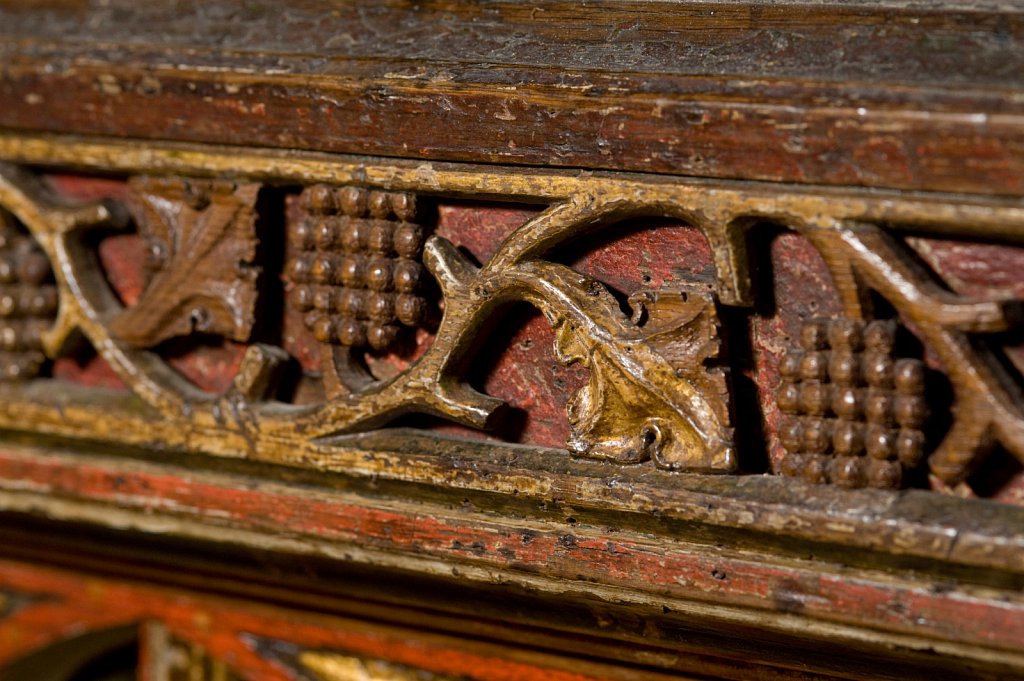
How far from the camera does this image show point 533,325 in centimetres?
84

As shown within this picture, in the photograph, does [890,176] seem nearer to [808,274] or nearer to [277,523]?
[808,274]

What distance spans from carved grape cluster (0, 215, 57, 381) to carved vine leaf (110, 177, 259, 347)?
0.08 meters

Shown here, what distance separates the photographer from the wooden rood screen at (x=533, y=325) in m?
0.71

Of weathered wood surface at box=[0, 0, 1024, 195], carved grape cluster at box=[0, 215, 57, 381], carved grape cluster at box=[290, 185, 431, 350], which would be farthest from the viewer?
carved grape cluster at box=[0, 215, 57, 381]

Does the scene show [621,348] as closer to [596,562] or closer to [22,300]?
[596,562]

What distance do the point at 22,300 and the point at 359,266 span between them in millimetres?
312

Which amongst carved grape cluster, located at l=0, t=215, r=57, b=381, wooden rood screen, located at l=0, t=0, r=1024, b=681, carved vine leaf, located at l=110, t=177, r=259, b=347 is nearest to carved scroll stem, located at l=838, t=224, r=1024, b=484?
wooden rood screen, located at l=0, t=0, r=1024, b=681

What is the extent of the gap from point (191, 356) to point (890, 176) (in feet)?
1.77

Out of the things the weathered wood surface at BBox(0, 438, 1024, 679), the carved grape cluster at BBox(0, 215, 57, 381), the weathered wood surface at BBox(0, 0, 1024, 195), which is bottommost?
the weathered wood surface at BBox(0, 438, 1024, 679)

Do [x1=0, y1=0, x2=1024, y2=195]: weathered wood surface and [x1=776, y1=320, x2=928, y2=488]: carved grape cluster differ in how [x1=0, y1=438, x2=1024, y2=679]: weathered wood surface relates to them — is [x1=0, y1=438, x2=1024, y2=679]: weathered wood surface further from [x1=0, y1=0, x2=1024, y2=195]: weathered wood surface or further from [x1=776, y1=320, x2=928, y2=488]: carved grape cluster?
[x1=0, y1=0, x2=1024, y2=195]: weathered wood surface

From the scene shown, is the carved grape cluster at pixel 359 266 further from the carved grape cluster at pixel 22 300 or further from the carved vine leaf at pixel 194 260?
the carved grape cluster at pixel 22 300

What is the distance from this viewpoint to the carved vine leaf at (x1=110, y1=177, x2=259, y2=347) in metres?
0.89

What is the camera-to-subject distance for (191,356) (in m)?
0.97

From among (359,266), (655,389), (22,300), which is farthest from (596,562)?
(22,300)
